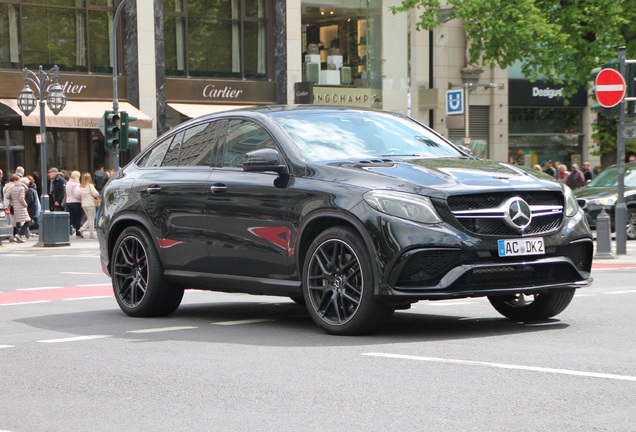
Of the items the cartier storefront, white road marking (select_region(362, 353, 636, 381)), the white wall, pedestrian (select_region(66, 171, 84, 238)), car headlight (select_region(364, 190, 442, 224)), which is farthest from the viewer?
the white wall

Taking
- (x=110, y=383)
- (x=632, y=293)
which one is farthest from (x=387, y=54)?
(x=110, y=383)

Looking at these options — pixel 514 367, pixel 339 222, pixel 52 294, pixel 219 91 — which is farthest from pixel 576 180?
pixel 514 367

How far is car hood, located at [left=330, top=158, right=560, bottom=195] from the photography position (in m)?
8.53

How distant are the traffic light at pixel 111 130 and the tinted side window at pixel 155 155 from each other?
19.8 meters

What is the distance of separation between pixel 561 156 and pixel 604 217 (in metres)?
31.3

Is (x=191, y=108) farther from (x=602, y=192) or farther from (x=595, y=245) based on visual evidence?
(x=595, y=245)

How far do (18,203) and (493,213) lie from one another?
23.5m

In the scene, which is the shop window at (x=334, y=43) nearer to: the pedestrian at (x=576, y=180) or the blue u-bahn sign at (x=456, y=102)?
the pedestrian at (x=576, y=180)

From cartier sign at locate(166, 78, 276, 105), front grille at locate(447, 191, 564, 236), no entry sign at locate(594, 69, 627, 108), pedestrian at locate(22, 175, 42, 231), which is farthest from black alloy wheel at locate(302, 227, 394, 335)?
cartier sign at locate(166, 78, 276, 105)

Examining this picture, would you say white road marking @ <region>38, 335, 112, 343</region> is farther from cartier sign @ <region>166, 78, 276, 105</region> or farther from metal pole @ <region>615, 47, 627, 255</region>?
cartier sign @ <region>166, 78, 276, 105</region>

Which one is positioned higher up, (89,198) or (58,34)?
(58,34)

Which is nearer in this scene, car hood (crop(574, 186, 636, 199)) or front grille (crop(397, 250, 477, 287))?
front grille (crop(397, 250, 477, 287))

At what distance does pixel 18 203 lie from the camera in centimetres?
3047

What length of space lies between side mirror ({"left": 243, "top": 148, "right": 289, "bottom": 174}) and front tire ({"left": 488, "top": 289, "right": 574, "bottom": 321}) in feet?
6.22
